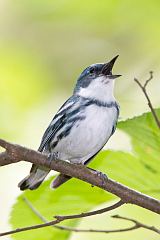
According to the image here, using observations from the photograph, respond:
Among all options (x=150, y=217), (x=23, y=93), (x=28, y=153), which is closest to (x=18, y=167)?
(x=23, y=93)

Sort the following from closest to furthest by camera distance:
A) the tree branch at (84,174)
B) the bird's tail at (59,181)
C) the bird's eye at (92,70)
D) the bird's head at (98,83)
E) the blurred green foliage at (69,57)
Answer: the tree branch at (84,174), the blurred green foliage at (69,57), the bird's tail at (59,181), the bird's head at (98,83), the bird's eye at (92,70)

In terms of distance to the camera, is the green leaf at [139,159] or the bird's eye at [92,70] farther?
the bird's eye at [92,70]

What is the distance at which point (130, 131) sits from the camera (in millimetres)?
1636

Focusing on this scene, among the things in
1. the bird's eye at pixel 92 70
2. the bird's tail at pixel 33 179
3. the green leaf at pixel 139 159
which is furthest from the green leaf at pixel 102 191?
the bird's eye at pixel 92 70

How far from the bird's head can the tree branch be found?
1.12 meters

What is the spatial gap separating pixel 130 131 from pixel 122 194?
8.0 inches

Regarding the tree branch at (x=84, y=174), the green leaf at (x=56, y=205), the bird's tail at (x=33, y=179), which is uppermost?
the tree branch at (x=84, y=174)

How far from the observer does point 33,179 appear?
2.56 meters

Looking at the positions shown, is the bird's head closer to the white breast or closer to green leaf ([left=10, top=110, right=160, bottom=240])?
the white breast

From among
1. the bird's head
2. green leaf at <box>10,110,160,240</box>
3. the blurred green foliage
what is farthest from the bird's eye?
green leaf at <box>10,110,160,240</box>

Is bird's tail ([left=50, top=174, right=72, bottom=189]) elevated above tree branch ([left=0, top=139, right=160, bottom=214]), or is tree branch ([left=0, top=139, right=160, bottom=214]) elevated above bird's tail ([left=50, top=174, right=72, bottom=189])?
tree branch ([left=0, top=139, right=160, bottom=214])

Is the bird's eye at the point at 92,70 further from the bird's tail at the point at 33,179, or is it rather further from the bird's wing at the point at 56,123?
the bird's tail at the point at 33,179

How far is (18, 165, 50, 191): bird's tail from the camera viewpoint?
2392mm

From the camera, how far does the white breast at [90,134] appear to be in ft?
9.17
